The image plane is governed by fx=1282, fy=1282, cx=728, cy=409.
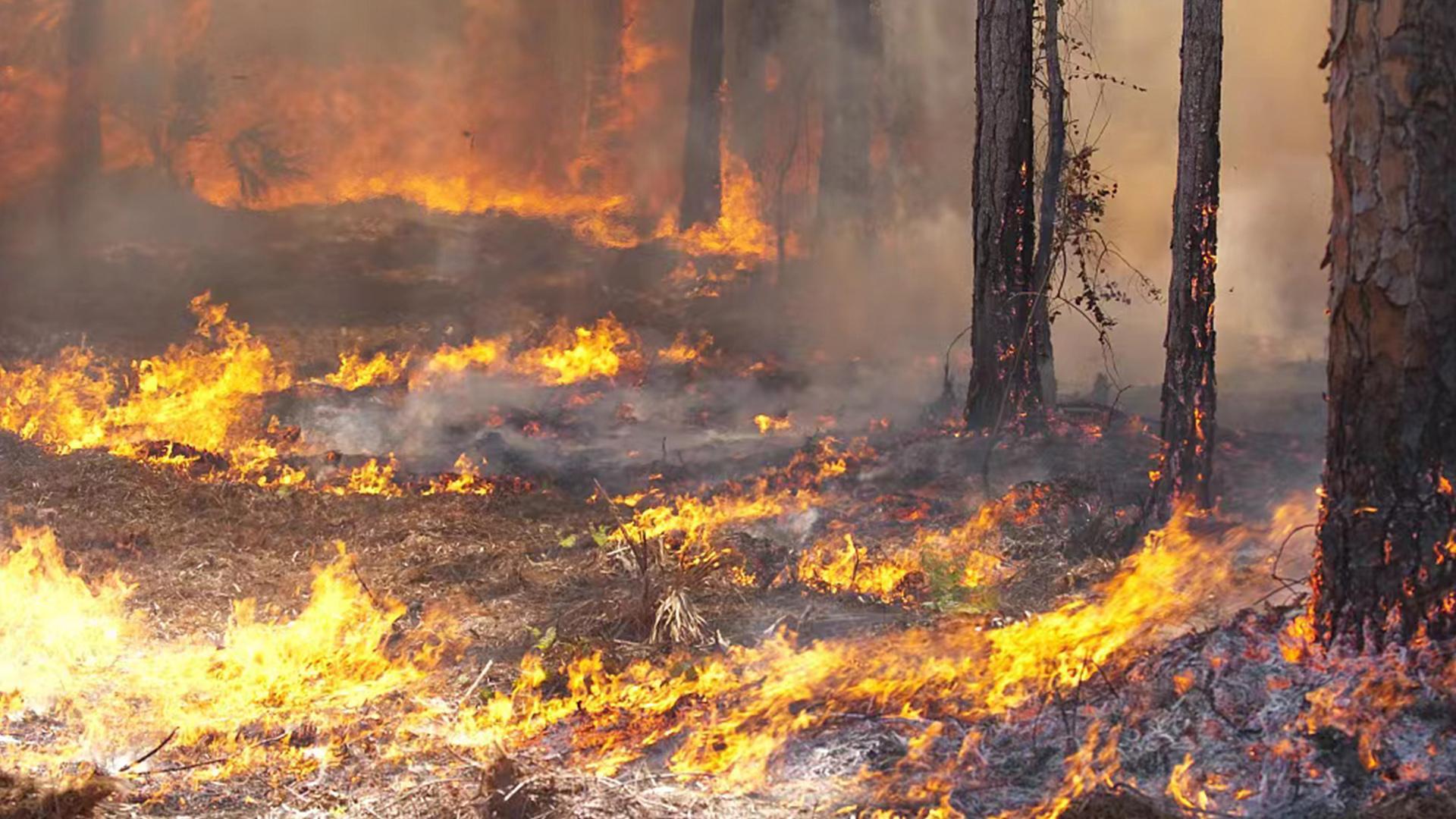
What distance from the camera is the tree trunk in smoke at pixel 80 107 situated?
1995 cm

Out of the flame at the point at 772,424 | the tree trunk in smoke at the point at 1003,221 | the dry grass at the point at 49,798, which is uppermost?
the tree trunk in smoke at the point at 1003,221

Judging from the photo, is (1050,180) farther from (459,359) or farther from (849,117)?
(849,117)

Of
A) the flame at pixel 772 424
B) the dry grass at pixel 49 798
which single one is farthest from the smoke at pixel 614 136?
the dry grass at pixel 49 798

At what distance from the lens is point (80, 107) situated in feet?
66.7

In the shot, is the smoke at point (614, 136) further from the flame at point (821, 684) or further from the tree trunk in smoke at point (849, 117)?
the flame at point (821, 684)

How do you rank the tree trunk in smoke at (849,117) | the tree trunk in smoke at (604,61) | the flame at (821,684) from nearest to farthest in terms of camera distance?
the flame at (821,684) → the tree trunk in smoke at (849,117) → the tree trunk in smoke at (604,61)

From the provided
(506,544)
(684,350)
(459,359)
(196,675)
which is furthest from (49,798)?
(684,350)

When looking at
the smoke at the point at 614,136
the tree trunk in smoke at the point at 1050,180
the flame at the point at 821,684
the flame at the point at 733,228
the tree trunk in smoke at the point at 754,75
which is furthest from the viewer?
the tree trunk in smoke at the point at 754,75

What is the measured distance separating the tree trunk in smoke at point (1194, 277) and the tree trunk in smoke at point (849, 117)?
13.6 meters

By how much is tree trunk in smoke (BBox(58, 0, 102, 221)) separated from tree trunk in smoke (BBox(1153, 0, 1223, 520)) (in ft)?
56.8

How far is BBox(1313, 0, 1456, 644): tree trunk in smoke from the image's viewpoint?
16.1 feet

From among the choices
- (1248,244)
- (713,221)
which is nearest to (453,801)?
(713,221)

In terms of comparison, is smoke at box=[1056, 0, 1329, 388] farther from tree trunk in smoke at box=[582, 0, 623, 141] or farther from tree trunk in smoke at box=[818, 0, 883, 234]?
tree trunk in smoke at box=[582, 0, 623, 141]

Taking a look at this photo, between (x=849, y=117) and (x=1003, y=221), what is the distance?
476 inches
